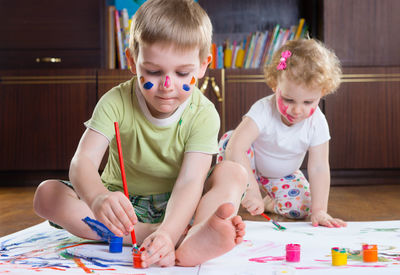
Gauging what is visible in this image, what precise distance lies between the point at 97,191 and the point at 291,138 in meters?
0.75

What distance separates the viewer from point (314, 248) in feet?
3.16

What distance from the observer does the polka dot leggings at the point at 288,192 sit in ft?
4.79

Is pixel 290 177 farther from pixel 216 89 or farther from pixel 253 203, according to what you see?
pixel 216 89

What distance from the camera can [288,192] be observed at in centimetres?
150

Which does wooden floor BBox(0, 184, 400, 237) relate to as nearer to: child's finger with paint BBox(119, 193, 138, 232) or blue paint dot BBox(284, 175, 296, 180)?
blue paint dot BBox(284, 175, 296, 180)

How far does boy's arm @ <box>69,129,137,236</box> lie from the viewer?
76 centimetres

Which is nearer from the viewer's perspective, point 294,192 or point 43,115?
point 294,192

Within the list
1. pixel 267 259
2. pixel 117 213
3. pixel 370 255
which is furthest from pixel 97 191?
pixel 370 255

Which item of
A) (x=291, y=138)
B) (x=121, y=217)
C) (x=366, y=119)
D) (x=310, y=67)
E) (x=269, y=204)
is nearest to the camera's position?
(x=121, y=217)

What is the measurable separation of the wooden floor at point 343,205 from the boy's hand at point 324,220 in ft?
0.44

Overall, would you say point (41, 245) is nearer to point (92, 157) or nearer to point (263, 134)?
point (92, 157)

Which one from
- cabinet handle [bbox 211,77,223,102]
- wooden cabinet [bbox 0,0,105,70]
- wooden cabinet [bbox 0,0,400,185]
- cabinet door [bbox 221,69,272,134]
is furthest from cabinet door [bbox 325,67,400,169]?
wooden cabinet [bbox 0,0,105,70]

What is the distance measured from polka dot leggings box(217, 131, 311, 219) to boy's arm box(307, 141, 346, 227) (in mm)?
108

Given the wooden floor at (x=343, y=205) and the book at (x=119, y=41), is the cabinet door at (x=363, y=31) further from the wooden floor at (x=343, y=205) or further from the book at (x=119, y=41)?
the book at (x=119, y=41)
